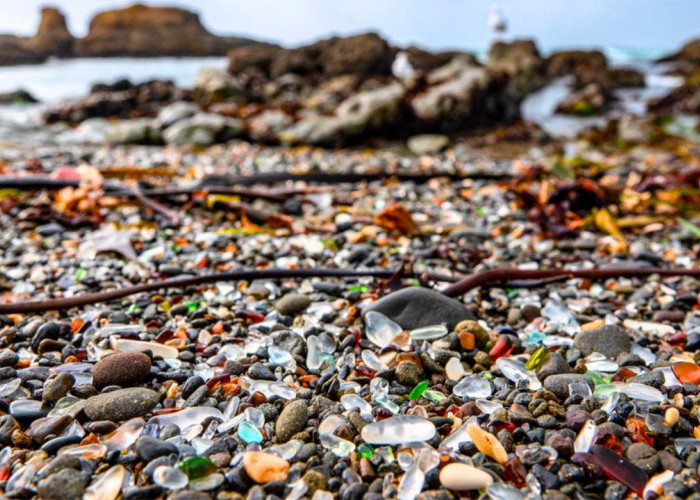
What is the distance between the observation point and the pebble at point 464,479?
995 mm

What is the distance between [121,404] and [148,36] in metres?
63.9

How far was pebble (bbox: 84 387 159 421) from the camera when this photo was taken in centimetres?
120

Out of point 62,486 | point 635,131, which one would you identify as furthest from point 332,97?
point 62,486

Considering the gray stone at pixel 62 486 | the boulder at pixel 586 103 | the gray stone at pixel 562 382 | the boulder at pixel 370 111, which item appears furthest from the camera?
the boulder at pixel 586 103

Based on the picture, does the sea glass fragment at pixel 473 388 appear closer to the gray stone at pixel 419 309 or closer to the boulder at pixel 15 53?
the gray stone at pixel 419 309

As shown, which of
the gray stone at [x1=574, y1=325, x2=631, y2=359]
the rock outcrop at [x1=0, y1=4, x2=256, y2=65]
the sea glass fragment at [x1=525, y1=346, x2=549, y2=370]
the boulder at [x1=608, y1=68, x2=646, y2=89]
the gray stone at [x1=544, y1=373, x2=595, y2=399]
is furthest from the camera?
the rock outcrop at [x1=0, y1=4, x2=256, y2=65]

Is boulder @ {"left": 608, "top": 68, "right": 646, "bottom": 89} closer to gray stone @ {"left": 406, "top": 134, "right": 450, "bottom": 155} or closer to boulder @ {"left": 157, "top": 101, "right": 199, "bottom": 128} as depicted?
gray stone @ {"left": 406, "top": 134, "right": 450, "bottom": 155}

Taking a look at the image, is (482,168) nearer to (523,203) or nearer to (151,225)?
(523,203)

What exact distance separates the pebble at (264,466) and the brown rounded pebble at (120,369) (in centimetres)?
49

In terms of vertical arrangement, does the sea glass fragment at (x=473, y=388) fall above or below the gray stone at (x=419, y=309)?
below

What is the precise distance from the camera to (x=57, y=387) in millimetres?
1284

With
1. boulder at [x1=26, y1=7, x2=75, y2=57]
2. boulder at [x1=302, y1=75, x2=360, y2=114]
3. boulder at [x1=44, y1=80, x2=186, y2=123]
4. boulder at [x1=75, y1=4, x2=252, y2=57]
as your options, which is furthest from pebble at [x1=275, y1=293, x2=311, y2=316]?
boulder at [x1=26, y1=7, x2=75, y2=57]

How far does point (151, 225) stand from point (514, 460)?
95.6 inches

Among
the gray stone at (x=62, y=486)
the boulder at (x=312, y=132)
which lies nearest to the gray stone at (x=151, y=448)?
the gray stone at (x=62, y=486)
